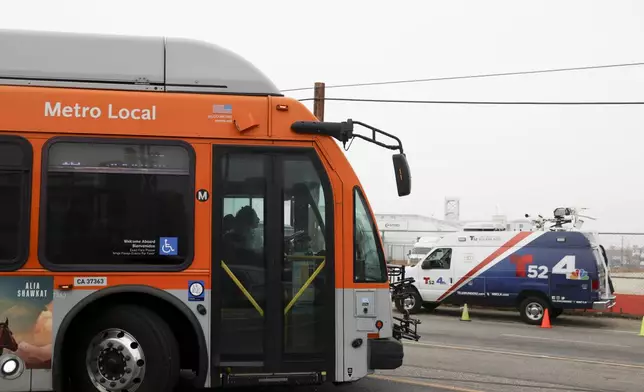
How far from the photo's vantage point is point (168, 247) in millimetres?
5926

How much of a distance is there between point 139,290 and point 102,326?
51cm

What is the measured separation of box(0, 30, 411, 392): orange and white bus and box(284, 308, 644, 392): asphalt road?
184 centimetres

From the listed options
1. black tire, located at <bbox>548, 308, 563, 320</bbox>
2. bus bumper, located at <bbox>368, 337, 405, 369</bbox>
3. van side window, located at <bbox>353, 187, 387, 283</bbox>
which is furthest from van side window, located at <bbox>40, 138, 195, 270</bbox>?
black tire, located at <bbox>548, 308, 563, 320</bbox>

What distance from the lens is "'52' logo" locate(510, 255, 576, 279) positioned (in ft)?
53.6

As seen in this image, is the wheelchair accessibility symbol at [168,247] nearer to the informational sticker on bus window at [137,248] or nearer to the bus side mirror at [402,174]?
the informational sticker on bus window at [137,248]

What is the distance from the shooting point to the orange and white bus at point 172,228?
579cm

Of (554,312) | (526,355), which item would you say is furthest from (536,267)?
(526,355)

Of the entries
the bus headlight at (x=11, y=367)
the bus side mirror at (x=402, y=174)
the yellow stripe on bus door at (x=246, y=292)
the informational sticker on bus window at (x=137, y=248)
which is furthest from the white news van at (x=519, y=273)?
the bus headlight at (x=11, y=367)

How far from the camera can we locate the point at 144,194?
5973 millimetres

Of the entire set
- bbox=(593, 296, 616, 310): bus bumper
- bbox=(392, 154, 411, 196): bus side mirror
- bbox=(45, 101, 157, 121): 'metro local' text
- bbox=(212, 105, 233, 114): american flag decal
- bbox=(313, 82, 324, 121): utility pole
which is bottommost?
bbox=(593, 296, 616, 310): bus bumper

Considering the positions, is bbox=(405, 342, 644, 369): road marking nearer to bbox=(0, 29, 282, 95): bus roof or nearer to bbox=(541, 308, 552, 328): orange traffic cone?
bbox=(541, 308, 552, 328): orange traffic cone

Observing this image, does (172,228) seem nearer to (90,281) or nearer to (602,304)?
(90,281)

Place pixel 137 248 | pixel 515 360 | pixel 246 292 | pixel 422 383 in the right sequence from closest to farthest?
pixel 137 248
pixel 246 292
pixel 422 383
pixel 515 360

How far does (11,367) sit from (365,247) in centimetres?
350
